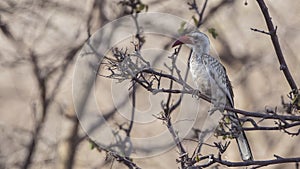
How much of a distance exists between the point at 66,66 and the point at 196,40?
1740 mm

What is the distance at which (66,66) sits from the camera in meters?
3.92

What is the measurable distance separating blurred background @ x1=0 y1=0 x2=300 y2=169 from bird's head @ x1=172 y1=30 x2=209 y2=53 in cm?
152

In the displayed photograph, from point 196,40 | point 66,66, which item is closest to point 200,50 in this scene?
point 196,40

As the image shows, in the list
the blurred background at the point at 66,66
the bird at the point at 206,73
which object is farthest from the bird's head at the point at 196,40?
the blurred background at the point at 66,66

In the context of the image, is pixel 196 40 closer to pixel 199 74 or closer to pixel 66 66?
pixel 199 74

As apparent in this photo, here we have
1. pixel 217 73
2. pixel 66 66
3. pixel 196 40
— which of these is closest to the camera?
pixel 196 40

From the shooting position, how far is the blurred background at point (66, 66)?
12.8 ft

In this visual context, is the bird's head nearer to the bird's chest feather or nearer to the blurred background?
the bird's chest feather

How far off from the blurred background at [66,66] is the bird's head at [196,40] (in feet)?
5.00

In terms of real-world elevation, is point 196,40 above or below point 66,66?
above

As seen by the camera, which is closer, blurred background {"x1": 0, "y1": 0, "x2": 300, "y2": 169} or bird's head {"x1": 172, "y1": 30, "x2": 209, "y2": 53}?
bird's head {"x1": 172, "y1": 30, "x2": 209, "y2": 53}

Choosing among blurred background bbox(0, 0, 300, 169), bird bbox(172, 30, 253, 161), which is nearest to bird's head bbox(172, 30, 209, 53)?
bird bbox(172, 30, 253, 161)

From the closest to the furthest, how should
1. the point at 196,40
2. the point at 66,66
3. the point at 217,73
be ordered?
the point at 196,40 < the point at 217,73 < the point at 66,66

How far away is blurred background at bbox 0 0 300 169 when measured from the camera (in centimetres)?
389
